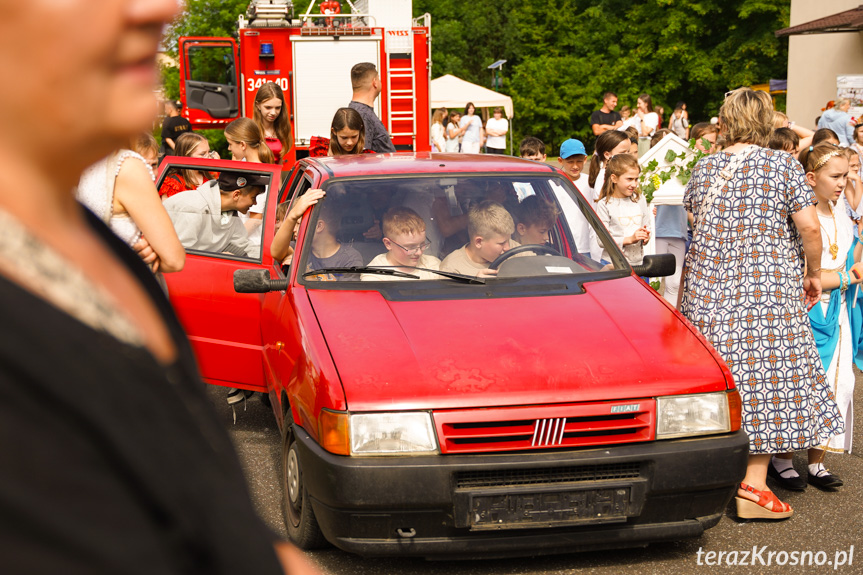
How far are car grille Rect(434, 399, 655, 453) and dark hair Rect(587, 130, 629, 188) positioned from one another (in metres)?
4.34

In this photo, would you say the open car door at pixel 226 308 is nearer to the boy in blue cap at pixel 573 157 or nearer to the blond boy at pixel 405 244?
the blond boy at pixel 405 244

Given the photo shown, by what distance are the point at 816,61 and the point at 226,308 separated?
91.8 ft

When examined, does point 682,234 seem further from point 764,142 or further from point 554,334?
point 554,334

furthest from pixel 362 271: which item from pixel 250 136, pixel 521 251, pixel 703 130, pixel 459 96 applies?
pixel 459 96

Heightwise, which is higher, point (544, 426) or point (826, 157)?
point (826, 157)

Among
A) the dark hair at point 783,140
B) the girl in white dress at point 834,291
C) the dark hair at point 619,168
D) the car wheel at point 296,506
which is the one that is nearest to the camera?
the car wheel at point 296,506

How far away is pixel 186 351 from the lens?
762 mm

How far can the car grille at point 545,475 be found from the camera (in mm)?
3764

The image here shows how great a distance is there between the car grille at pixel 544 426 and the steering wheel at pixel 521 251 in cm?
129

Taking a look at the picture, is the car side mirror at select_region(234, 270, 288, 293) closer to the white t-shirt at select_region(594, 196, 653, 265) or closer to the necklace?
the white t-shirt at select_region(594, 196, 653, 265)

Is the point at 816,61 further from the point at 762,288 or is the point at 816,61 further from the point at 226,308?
the point at 226,308

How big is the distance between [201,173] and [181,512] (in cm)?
600

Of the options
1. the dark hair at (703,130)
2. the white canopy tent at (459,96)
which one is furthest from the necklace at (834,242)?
the white canopy tent at (459,96)

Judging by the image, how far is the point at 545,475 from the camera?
380 cm
